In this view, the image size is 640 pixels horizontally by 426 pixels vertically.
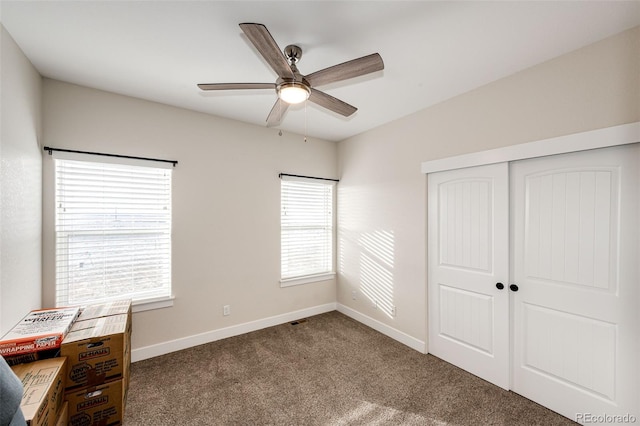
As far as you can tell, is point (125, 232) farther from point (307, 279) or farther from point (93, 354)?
point (307, 279)

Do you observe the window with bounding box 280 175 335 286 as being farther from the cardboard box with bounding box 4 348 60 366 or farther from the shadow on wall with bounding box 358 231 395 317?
the cardboard box with bounding box 4 348 60 366

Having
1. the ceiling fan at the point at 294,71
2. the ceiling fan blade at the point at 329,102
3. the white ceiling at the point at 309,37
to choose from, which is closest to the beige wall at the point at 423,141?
the white ceiling at the point at 309,37

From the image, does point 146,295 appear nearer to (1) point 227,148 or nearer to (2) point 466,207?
(1) point 227,148

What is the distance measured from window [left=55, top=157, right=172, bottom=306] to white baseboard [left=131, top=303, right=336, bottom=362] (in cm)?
55

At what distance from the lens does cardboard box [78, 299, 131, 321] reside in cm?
228

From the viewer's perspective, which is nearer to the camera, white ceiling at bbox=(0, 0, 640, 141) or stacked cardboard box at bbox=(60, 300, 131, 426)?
white ceiling at bbox=(0, 0, 640, 141)

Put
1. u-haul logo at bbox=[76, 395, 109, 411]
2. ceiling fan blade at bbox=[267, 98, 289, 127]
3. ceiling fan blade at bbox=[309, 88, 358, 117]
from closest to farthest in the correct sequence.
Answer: u-haul logo at bbox=[76, 395, 109, 411]
ceiling fan blade at bbox=[309, 88, 358, 117]
ceiling fan blade at bbox=[267, 98, 289, 127]

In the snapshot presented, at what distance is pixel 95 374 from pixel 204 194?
191cm

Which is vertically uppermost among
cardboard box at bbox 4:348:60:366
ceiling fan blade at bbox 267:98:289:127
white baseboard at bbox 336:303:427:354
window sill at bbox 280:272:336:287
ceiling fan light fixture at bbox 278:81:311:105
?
ceiling fan blade at bbox 267:98:289:127

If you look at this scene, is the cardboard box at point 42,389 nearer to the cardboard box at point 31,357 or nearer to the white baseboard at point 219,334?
the cardboard box at point 31,357

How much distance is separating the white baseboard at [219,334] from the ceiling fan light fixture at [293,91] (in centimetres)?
286

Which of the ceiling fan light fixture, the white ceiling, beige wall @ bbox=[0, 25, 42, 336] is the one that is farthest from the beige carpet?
the white ceiling

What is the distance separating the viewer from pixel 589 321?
1.99 meters

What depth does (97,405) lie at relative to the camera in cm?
191
